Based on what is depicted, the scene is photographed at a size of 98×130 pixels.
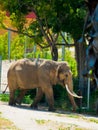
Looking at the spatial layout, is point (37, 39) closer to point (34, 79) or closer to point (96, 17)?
point (34, 79)

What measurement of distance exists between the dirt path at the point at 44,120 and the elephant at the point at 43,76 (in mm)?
1783

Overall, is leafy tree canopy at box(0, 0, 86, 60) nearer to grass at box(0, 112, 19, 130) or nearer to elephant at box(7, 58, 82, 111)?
elephant at box(7, 58, 82, 111)

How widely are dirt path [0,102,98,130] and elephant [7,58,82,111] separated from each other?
70.2 inches

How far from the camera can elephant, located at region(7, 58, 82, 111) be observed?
1819 cm

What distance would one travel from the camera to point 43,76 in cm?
1819

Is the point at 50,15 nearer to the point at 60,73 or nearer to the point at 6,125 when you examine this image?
the point at 60,73

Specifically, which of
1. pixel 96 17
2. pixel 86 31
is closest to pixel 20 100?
pixel 86 31

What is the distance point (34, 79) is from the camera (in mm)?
18453

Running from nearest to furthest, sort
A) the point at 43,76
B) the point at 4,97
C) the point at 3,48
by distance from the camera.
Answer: the point at 43,76
the point at 4,97
the point at 3,48

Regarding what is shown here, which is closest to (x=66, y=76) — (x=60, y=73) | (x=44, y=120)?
(x=60, y=73)

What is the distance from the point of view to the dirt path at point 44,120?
523 inches

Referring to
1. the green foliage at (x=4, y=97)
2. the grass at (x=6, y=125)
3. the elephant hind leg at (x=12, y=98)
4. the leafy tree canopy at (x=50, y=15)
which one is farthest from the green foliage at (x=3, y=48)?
the grass at (x=6, y=125)

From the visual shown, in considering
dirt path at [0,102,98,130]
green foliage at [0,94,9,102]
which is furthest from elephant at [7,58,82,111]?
green foliage at [0,94,9,102]

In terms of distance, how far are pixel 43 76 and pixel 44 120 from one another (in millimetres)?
4104
